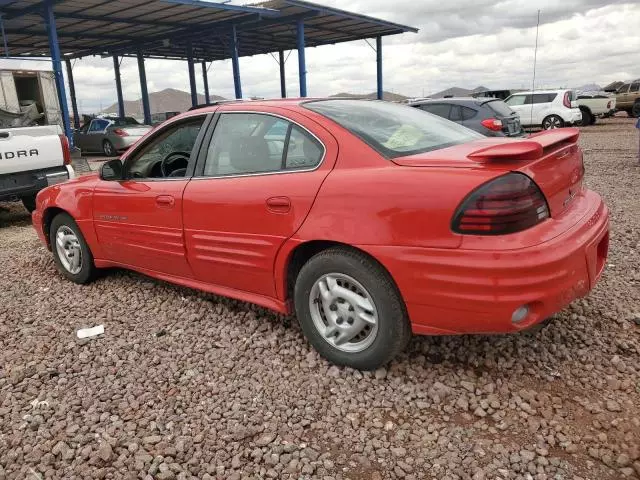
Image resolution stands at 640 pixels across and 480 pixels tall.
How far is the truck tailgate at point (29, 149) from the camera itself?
659 cm

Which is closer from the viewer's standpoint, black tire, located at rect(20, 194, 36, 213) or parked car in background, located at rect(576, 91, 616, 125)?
black tire, located at rect(20, 194, 36, 213)

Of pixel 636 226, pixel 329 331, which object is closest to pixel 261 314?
pixel 329 331

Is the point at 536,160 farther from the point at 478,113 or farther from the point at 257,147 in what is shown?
the point at 478,113

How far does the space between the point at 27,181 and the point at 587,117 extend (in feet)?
72.3

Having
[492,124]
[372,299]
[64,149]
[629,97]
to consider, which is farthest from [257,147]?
[629,97]

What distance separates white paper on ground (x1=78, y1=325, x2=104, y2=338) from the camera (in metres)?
3.53

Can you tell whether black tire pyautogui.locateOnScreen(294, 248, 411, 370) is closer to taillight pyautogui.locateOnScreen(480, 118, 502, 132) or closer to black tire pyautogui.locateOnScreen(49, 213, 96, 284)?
black tire pyautogui.locateOnScreen(49, 213, 96, 284)

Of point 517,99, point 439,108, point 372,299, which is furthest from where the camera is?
point 517,99

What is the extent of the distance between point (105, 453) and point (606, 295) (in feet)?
10.7

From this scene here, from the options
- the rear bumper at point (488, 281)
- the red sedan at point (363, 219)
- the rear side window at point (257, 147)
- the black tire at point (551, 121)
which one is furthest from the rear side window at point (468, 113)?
the black tire at point (551, 121)

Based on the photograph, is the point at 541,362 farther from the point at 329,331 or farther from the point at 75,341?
the point at 75,341

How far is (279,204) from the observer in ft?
9.48

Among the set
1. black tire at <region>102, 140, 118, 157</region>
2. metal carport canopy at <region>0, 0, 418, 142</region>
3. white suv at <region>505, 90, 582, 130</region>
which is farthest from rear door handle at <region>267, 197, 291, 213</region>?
white suv at <region>505, 90, 582, 130</region>

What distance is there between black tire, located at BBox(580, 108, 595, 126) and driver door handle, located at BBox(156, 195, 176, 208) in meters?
22.7
